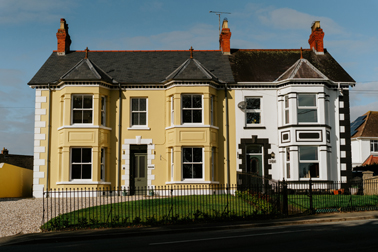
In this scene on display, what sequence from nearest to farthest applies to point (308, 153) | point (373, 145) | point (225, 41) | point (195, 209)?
point (195, 209)
point (308, 153)
point (225, 41)
point (373, 145)

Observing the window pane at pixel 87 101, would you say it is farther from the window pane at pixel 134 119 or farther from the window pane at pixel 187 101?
the window pane at pixel 187 101

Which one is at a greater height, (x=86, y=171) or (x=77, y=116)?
(x=77, y=116)

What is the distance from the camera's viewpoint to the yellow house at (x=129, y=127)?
81.4 feet

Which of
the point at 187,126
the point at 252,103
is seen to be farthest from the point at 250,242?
the point at 252,103

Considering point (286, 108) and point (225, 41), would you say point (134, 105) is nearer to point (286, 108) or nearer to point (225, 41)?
point (225, 41)

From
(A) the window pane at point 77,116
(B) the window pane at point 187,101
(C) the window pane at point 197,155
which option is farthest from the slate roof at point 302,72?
(A) the window pane at point 77,116

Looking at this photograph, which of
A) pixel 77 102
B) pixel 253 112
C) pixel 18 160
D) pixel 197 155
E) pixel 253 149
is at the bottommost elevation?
pixel 18 160

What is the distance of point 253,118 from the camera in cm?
2639

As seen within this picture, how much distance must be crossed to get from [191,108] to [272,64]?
265 inches

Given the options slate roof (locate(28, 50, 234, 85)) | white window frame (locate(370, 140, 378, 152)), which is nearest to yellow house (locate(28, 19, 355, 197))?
slate roof (locate(28, 50, 234, 85))

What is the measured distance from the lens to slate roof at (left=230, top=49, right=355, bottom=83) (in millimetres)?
26844

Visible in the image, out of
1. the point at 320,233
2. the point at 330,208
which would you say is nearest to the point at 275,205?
the point at 330,208

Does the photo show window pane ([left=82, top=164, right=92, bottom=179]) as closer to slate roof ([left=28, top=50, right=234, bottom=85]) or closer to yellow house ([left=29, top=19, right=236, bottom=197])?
yellow house ([left=29, top=19, right=236, bottom=197])

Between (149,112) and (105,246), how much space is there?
1489 cm
